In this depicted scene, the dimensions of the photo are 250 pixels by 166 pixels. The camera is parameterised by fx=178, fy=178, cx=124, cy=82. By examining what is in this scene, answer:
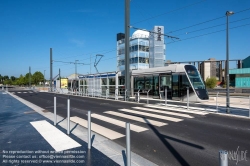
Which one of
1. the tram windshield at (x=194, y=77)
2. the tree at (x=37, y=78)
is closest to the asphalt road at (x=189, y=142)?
the tram windshield at (x=194, y=77)

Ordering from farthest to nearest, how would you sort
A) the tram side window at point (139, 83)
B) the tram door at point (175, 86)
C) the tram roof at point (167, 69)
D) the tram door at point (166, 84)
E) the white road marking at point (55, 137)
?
the tram side window at point (139, 83) → the tram door at point (166, 84) → the tram door at point (175, 86) → the tram roof at point (167, 69) → the white road marking at point (55, 137)

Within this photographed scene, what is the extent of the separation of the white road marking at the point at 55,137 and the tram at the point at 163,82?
892 cm

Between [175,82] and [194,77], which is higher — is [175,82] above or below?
below

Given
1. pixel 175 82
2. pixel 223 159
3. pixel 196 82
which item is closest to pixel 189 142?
pixel 223 159

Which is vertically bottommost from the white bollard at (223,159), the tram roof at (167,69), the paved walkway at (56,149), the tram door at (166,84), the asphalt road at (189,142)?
the asphalt road at (189,142)

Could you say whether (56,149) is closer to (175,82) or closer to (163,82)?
(175,82)

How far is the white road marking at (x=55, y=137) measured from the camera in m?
4.64

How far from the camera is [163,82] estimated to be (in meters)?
17.6

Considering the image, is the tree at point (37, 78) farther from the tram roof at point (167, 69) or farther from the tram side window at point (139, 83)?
the tram roof at point (167, 69)

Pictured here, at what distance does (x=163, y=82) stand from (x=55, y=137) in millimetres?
13686

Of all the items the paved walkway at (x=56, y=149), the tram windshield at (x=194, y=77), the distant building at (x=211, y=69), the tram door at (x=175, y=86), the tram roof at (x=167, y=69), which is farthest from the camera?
the distant building at (x=211, y=69)

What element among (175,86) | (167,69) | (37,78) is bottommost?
(175,86)

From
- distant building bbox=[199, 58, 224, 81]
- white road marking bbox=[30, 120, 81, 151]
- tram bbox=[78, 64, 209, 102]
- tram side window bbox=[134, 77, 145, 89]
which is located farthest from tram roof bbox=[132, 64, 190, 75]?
distant building bbox=[199, 58, 224, 81]

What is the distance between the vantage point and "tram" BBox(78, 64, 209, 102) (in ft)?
50.9
